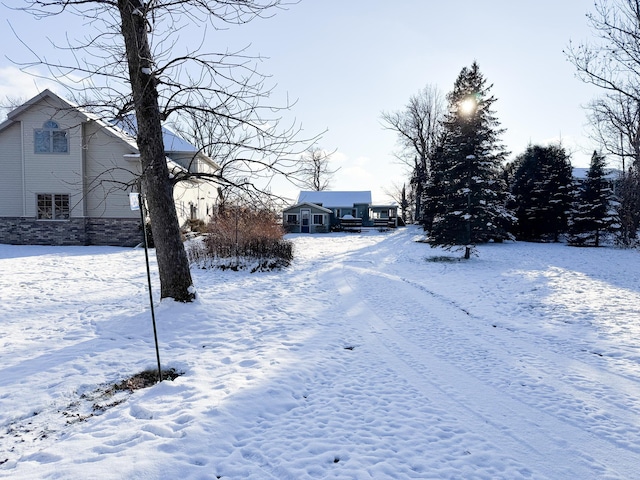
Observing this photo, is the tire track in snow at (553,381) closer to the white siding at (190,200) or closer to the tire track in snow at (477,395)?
the tire track in snow at (477,395)

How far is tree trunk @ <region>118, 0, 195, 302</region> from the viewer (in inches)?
255

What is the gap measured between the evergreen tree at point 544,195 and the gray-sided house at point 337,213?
→ 18.4m

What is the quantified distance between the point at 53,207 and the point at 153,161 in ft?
54.2

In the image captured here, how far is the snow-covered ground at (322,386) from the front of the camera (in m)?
2.88

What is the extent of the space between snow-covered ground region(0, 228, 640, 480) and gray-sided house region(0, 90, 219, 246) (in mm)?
10873

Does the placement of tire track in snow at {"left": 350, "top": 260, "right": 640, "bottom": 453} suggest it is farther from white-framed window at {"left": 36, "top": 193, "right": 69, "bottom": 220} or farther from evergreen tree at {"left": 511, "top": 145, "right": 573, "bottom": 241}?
evergreen tree at {"left": 511, "top": 145, "right": 573, "bottom": 241}

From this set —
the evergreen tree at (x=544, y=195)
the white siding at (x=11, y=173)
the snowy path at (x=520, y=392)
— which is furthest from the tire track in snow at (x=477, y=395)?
the evergreen tree at (x=544, y=195)

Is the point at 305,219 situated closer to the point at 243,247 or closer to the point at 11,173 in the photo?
the point at 11,173

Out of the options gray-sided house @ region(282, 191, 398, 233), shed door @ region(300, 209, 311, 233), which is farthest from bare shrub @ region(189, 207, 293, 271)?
shed door @ region(300, 209, 311, 233)

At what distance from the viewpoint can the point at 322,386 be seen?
14.0ft

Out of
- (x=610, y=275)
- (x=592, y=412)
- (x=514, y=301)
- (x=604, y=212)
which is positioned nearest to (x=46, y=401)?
(x=592, y=412)

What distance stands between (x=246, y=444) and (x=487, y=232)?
1612 centimetres

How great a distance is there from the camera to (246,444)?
10.2 ft

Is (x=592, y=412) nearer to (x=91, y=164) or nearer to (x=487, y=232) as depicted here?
(x=487, y=232)
